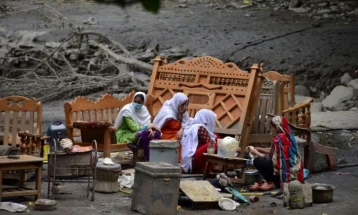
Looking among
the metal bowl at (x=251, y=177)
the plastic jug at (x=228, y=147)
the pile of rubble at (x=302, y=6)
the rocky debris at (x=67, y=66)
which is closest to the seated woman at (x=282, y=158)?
the plastic jug at (x=228, y=147)

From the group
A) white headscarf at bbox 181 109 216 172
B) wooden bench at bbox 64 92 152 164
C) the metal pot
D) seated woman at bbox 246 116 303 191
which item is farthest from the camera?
wooden bench at bbox 64 92 152 164

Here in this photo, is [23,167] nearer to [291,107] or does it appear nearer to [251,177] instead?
[251,177]

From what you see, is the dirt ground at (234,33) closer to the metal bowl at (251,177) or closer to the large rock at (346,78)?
the large rock at (346,78)

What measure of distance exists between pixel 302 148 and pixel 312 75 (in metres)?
8.28

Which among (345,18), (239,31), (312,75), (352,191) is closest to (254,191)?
(352,191)

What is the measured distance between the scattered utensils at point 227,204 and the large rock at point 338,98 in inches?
342

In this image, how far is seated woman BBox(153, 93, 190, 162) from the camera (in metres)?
14.1

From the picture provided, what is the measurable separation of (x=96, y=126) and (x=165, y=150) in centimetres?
102

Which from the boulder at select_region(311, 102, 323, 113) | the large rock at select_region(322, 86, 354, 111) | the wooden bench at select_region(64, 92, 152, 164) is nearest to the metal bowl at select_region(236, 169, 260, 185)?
the wooden bench at select_region(64, 92, 152, 164)

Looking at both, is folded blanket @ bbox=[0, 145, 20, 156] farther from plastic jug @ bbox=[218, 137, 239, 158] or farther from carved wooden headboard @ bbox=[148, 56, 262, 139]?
carved wooden headboard @ bbox=[148, 56, 262, 139]

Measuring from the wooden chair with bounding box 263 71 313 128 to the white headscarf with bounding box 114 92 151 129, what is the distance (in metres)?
1.93

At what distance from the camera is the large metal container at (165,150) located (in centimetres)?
1307

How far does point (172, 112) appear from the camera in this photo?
46.5 feet

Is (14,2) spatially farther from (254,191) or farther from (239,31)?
(254,191)
